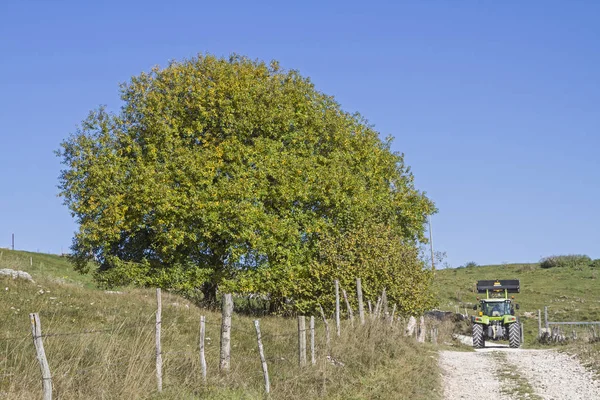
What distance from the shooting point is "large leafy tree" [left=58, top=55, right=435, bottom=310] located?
3275 centimetres

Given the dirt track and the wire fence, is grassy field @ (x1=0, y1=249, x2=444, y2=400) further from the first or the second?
the dirt track

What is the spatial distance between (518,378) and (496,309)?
75.7ft

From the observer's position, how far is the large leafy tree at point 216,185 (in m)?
32.8

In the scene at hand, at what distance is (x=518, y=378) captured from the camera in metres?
21.0

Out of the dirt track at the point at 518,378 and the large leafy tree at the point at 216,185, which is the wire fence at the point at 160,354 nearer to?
the dirt track at the point at 518,378

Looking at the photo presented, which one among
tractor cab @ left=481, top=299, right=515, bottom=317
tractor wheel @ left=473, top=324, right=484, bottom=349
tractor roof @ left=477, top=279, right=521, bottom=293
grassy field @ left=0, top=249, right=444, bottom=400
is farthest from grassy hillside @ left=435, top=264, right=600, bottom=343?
grassy field @ left=0, top=249, right=444, bottom=400

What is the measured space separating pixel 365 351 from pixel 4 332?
29.0 feet

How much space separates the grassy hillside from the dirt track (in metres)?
22.6

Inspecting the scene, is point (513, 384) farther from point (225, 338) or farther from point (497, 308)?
point (497, 308)

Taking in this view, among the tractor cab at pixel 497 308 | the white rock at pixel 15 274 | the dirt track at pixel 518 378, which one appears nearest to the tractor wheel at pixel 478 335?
the tractor cab at pixel 497 308

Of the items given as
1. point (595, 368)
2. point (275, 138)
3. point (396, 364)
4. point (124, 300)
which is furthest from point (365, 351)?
point (275, 138)

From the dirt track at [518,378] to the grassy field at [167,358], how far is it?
0.85m

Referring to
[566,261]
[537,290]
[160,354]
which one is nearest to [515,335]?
[160,354]

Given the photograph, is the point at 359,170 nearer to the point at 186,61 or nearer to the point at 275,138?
the point at 275,138
